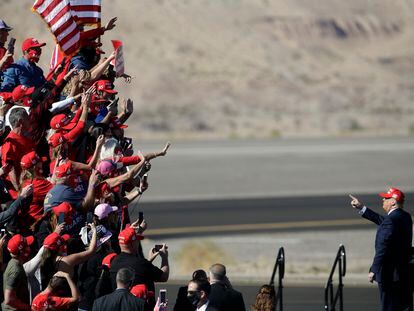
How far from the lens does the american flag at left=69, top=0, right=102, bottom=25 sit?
1594 centimetres

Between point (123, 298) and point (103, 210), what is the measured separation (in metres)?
1.64

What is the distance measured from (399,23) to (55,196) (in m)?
91.9

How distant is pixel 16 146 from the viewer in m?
13.4

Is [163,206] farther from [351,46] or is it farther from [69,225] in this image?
[351,46]

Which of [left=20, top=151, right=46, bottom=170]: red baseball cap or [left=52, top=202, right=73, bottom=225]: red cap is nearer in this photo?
[left=52, top=202, right=73, bottom=225]: red cap

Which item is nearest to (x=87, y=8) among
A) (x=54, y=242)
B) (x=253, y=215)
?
(x=54, y=242)

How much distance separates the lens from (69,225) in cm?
1251

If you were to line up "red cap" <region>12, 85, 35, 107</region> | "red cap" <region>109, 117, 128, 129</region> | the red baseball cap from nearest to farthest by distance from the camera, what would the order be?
the red baseball cap
"red cap" <region>12, 85, 35, 107</region>
"red cap" <region>109, 117, 128, 129</region>

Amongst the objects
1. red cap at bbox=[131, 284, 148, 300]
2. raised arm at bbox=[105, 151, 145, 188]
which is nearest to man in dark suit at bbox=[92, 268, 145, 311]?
red cap at bbox=[131, 284, 148, 300]

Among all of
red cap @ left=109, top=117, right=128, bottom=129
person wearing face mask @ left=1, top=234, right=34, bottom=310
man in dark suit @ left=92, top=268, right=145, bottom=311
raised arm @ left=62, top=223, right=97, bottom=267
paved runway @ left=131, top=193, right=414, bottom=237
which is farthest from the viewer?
paved runway @ left=131, top=193, right=414, bottom=237

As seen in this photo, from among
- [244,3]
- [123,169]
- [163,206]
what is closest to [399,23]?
[244,3]

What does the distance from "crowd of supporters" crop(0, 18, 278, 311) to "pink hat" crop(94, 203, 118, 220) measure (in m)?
0.01

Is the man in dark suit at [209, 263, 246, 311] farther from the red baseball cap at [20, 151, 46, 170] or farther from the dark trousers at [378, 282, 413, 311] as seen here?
the dark trousers at [378, 282, 413, 311]

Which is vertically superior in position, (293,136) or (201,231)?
(293,136)
